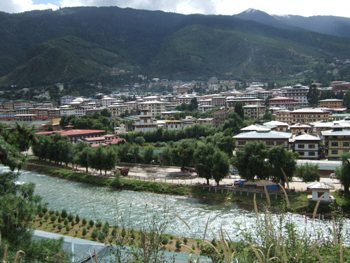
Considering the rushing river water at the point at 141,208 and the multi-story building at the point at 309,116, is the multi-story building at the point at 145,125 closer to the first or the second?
the multi-story building at the point at 309,116

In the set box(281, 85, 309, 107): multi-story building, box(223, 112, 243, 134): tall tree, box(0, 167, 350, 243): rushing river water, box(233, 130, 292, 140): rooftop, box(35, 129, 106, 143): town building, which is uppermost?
box(281, 85, 309, 107): multi-story building

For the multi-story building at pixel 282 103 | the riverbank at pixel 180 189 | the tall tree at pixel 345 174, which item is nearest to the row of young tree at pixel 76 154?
the riverbank at pixel 180 189

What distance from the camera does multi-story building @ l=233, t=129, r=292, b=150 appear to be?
27422mm

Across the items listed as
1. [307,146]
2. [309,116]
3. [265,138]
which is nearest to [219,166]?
[265,138]

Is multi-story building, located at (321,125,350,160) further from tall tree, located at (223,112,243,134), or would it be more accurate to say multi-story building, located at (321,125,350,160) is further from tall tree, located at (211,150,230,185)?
tall tree, located at (223,112,243,134)

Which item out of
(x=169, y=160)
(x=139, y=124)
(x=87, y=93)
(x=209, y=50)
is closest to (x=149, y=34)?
(x=209, y=50)

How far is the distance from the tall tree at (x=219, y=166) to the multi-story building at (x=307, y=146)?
7.59 m

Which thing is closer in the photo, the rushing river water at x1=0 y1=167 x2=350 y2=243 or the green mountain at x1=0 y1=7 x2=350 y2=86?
the rushing river water at x1=0 y1=167 x2=350 y2=243

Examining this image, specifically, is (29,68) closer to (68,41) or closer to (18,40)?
(68,41)

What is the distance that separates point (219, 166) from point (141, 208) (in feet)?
14.8

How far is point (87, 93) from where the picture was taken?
282 feet

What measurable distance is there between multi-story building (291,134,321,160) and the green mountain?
68774mm

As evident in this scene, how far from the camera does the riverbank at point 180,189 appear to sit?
59.6ft

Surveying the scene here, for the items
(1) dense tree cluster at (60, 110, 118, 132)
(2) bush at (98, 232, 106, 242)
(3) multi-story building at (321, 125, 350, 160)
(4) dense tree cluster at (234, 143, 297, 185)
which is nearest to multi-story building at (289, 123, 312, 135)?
(3) multi-story building at (321, 125, 350, 160)
